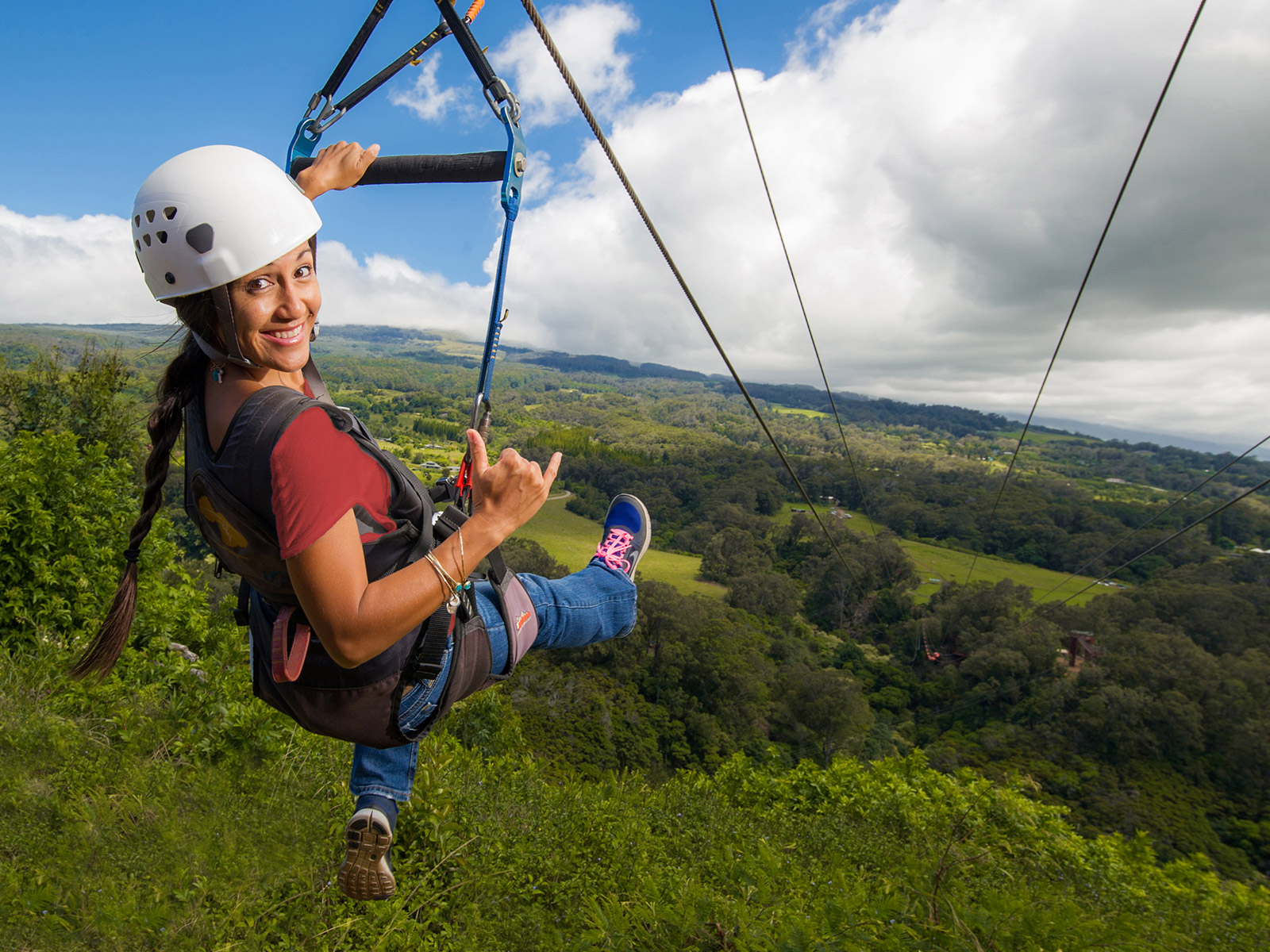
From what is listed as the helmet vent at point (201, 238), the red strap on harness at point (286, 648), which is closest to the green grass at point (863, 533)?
the red strap on harness at point (286, 648)

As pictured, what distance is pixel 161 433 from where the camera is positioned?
142cm

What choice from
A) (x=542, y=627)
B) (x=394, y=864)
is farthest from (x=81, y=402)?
(x=542, y=627)

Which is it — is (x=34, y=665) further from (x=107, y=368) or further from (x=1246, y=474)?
(x=1246, y=474)

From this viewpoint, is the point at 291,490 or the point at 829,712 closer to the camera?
the point at 291,490

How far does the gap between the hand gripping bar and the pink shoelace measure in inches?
61.1

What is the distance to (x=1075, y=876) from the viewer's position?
9.58 metres

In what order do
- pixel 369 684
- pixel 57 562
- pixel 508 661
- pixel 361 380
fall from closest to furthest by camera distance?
1. pixel 369 684
2. pixel 508 661
3. pixel 57 562
4. pixel 361 380

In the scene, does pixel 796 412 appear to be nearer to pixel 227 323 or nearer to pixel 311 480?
pixel 227 323

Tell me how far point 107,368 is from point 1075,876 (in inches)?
878

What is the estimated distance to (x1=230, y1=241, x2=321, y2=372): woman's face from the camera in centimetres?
134

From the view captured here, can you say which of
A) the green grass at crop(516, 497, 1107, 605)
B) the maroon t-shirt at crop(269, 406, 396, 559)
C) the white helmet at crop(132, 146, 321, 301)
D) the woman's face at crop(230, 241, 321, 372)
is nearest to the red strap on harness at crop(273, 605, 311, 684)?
the maroon t-shirt at crop(269, 406, 396, 559)

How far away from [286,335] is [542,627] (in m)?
1.38

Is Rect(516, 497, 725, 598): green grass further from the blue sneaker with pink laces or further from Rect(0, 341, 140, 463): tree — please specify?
the blue sneaker with pink laces

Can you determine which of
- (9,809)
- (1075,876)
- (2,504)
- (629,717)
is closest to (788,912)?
(9,809)
